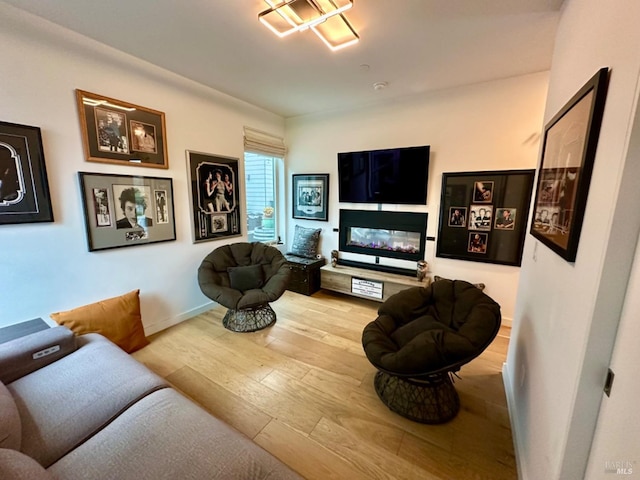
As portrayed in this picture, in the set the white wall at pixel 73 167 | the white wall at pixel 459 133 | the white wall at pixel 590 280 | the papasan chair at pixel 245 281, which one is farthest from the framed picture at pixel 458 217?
the white wall at pixel 73 167

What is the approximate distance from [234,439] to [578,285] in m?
1.49

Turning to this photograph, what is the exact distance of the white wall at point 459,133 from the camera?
2594 mm

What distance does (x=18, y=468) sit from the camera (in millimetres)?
785

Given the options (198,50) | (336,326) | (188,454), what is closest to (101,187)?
(198,50)

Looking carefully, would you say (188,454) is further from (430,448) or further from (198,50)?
(198,50)

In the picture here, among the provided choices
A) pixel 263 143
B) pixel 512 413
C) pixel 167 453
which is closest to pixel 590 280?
pixel 512 413

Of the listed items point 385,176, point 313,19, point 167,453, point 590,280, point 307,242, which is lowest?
point 167,453

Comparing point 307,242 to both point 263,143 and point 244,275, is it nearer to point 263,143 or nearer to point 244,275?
point 244,275

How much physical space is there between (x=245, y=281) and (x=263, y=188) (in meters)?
1.83

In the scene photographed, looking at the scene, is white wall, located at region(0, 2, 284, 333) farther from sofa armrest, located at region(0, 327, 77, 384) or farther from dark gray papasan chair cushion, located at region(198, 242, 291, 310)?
sofa armrest, located at region(0, 327, 77, 384)

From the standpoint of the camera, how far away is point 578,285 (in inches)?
36.9

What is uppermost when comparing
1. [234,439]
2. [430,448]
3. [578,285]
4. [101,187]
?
[101,187]

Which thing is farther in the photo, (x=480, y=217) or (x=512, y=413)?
(x=480, y=217)

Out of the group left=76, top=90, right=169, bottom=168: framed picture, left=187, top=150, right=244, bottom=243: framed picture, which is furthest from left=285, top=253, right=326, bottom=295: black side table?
left=76, top=90, right=169, bottom=168: framed picture
